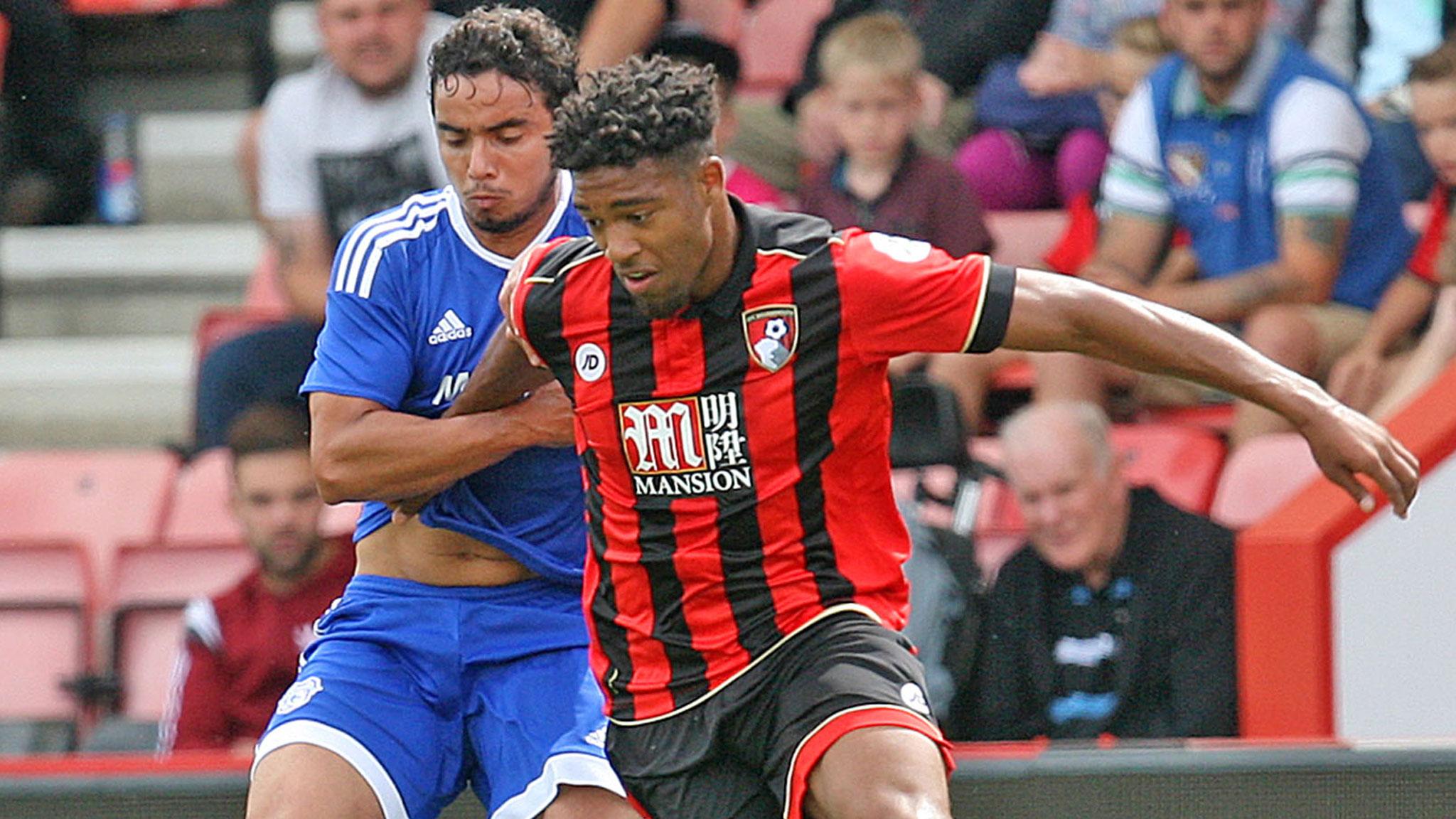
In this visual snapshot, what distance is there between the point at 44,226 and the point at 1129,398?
14.1ft

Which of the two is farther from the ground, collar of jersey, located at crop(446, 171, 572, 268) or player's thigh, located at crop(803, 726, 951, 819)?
collar of jersey, located at crop(446, 171, 572, 268)

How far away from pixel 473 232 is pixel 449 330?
0.56 ft

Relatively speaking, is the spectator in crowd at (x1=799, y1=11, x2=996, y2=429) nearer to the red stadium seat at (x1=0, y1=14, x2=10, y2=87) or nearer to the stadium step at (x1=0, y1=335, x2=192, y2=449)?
the stadium step at (x1=0, y1=335, x2=192, y2=449)

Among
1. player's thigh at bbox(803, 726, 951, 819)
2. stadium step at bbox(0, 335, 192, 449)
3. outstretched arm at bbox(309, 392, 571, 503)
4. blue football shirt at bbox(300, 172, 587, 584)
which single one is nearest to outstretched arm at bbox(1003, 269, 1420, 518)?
player's thigh at bbox(803, 726, 951, 819)

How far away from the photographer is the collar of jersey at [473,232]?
3719 mm

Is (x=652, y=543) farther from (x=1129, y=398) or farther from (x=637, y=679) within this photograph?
(x=1129, y=398)

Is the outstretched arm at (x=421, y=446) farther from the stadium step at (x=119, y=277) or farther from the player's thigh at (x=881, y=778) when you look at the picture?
the stadium step at (x=119, y=277)

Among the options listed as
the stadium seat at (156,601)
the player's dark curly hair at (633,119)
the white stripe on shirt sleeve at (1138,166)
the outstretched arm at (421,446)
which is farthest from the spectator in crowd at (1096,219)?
the player's dark curly hair at (633,119)

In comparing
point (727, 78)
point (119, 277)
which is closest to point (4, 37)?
point (119, 277)

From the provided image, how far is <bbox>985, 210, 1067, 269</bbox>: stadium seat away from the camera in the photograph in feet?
21.5

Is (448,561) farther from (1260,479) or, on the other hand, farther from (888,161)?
(888,161)

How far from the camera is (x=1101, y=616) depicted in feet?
17.1

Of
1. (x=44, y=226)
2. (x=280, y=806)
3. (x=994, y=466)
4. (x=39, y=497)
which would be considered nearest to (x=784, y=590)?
(x=280, y=806)

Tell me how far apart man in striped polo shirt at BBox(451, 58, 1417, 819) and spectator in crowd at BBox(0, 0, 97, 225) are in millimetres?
5087
